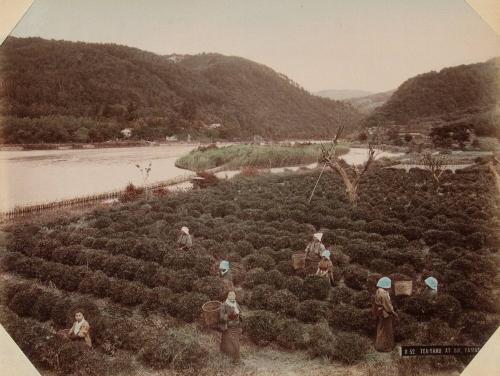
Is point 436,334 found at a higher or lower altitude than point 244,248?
lower

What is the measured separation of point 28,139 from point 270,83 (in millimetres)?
6394

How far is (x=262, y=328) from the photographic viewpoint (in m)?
7.00

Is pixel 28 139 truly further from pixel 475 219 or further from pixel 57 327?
pixel 475 219

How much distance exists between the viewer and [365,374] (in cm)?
643

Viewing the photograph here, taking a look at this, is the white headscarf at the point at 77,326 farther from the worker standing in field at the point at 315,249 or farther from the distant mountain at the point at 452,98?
the distant mountain at the point at 452,98

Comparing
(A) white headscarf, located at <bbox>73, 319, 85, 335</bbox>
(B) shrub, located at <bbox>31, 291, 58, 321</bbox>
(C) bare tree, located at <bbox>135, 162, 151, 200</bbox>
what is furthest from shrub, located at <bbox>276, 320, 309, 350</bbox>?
(C) bare tree, located at <bbox>135, 162, 151, 200</bbox>

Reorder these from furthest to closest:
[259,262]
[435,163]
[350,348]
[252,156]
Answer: [252,156] < [435,163] < [259,262] < [350,348]

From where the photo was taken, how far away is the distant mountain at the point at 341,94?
992 centimetres

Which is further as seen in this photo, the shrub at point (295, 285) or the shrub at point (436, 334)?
the shrub at point (295, 285)

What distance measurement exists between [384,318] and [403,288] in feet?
4.25

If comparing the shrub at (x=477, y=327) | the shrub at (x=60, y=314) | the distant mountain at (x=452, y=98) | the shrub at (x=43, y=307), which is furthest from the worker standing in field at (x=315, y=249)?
the shrub at (x=43, y=307)

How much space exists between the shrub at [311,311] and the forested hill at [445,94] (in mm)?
6096

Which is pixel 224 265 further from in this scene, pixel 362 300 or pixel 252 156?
pixel 252 156

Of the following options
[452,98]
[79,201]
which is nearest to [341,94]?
[452,98]
